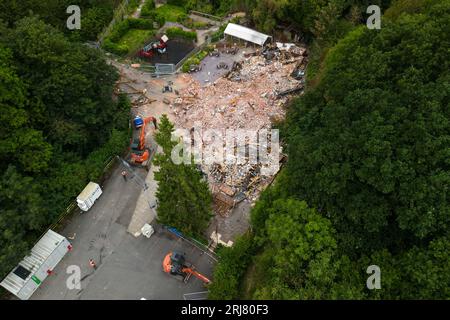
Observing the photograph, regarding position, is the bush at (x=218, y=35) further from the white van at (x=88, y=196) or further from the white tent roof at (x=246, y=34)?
the white van at (x=88, y=196)

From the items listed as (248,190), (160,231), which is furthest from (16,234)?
(248,190)

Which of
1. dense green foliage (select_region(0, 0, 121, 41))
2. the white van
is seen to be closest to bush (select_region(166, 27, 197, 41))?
dense green foliage (select_region(0, 0, 121, 41))

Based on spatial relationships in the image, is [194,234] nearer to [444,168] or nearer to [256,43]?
[444,168]

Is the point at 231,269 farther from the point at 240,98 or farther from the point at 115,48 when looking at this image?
the point at 115,48


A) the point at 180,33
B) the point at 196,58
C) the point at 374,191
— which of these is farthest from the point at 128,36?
the point at 374,191

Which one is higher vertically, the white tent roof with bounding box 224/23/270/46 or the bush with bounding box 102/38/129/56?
the white tent roof with bounding box 224/23/270/46

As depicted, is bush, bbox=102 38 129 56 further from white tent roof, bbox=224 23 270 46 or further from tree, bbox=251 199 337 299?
tree, bbox=251 199 337 299

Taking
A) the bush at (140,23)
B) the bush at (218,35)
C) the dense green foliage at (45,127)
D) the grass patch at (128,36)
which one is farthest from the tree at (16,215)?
the bush at (140,23)

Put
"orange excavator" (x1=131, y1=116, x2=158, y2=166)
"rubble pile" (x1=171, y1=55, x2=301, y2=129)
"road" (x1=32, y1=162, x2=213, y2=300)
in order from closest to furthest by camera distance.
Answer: "road" (x1=32, y1=162, x2=213, y2=300), "orange excavator" (x1=131, y1=116, x2=158, y2=166), "rubble pile" (x1=171, y1=55, x2=301, y2=129)
